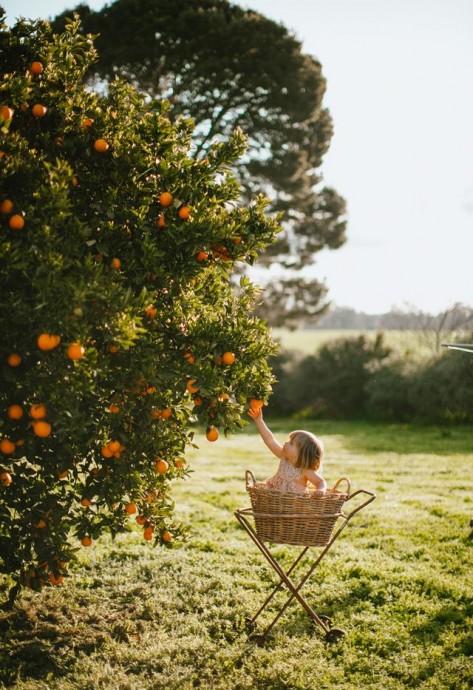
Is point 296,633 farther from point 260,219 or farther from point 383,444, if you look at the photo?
point 383,444

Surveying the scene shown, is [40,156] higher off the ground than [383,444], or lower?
higher

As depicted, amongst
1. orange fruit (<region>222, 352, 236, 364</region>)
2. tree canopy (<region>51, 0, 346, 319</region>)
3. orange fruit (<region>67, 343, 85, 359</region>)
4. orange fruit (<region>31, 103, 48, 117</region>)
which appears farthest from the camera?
tree canopy (<region>51, 0, 346, 319</region>)

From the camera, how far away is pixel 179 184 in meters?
3.94

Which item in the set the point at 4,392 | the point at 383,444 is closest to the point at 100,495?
the point at 4,392

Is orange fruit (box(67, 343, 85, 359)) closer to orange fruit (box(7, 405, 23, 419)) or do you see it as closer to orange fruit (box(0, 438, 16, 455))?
orange fruit (box(7, 405, 23, 419))

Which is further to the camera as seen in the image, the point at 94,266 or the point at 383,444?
the point at 383,444

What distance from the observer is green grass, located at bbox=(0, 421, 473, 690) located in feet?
12.6

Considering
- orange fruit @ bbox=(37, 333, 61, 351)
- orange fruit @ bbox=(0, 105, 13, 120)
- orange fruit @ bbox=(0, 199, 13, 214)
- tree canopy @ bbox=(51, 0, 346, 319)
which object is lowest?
orange fruit @ bbox=(37, 333, 61, 351)

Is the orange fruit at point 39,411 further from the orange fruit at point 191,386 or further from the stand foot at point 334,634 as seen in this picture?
the stand foot at point 334,634

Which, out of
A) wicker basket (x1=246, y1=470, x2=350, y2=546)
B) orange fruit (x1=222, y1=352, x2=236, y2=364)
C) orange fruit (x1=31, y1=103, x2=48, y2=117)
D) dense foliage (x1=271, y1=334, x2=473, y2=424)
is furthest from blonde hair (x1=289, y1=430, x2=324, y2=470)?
dense foliage (x1=271, y1=334, x2=473, y2=424)

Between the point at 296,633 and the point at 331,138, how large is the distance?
1970 centimetres

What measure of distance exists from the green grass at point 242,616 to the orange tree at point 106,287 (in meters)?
0.66

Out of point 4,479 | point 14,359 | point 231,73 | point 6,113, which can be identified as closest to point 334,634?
point 4,479

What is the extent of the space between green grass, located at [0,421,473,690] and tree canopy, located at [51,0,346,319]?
45.1 ft
